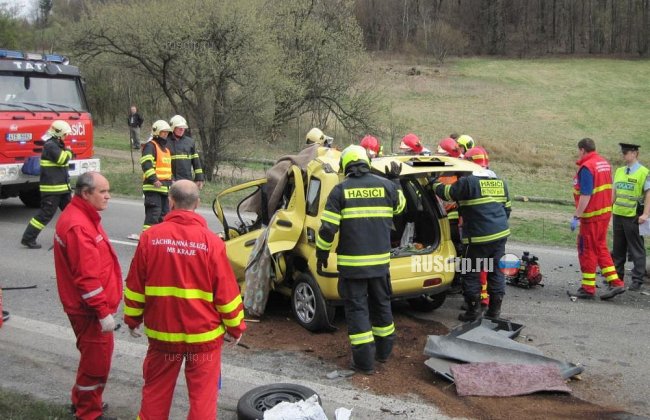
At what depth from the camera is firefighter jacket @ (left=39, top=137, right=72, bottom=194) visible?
970 centimetres

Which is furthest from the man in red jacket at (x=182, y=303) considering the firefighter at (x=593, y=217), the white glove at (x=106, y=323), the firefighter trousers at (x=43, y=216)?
the firefighter trousers at (x=43, y=216)

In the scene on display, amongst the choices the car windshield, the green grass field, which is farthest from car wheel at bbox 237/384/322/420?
the car windshield

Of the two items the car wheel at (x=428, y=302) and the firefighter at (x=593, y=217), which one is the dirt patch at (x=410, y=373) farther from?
the firefighter at (x=593, y=217)

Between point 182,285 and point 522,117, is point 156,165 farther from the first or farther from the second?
point 522,117

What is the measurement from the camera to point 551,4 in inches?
3332

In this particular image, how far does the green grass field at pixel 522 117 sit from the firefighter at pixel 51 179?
14.8 ft

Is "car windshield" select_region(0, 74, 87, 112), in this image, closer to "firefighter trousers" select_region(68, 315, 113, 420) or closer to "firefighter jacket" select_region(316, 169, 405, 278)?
"firefighter jacket" select_region(316, 169, 405, 278)

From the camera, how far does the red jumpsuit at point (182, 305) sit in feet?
11.8

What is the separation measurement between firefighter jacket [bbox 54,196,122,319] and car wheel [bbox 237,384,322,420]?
1.10 metres

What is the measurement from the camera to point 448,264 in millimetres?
6355

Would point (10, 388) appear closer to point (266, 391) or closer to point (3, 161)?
point (266, 391)

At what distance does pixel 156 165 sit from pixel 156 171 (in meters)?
0.09

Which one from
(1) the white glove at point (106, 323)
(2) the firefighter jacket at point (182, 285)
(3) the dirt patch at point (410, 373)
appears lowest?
(3) the dirt patch at point (410, 373)

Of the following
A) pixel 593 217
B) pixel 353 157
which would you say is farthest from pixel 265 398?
pixel 593 217
